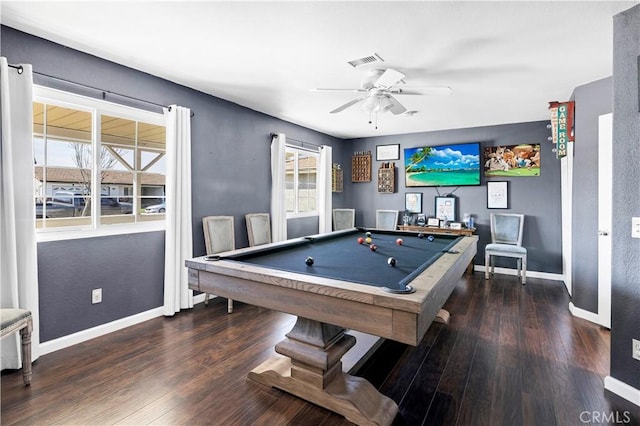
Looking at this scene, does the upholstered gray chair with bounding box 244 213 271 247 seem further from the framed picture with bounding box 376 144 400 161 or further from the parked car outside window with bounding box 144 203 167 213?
the framed picture with bounding box 376 144 400 161

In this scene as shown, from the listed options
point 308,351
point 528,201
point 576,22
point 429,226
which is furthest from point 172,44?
point 528,201

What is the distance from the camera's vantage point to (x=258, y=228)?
448cm

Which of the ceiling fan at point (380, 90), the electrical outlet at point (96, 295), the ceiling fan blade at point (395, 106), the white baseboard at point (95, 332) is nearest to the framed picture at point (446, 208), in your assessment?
the ceiling fan at point (380, 90)

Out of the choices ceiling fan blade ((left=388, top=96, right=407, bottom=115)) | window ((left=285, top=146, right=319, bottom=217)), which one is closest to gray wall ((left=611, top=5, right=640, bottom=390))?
ceiling fan blade ((left=388, top=96, right=407, bottom=115))

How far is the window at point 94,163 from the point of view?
2.66 meters

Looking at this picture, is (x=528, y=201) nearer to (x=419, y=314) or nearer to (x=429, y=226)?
(x=429, y=226)

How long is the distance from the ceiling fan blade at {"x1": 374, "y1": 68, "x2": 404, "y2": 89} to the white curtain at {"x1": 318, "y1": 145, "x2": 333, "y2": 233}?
323 centimetres

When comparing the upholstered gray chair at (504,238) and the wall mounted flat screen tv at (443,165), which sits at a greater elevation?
the wall mounted flat screen tv at (443,165)

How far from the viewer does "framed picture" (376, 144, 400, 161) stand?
6.38m

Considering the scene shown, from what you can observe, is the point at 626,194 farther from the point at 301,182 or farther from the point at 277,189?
the point at 301,182

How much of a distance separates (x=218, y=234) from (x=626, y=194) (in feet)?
12.3

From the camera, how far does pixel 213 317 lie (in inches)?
133
